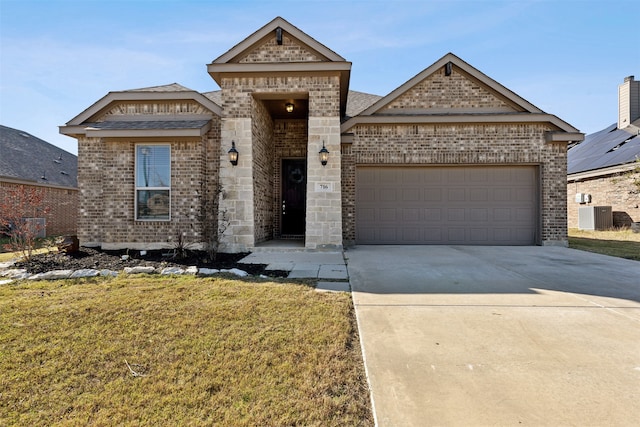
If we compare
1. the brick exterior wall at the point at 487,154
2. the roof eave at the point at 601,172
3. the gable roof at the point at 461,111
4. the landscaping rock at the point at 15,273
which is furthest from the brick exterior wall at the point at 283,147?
the roof eave at the point at 601,172

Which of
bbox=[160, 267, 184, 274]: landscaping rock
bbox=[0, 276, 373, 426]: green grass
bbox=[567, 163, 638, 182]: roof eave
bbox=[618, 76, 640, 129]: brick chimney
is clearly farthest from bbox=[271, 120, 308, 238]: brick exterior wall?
bbox=[618, 76, 640, 129]: brick chimney

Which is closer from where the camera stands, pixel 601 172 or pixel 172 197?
pixel 172 197

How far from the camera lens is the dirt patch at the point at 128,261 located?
5426mm

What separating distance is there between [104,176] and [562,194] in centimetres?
1282

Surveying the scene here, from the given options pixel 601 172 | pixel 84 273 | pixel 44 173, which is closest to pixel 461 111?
pixel 84 273

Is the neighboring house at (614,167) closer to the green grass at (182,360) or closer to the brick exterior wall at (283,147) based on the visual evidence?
the brick exterior wall at (283,147)

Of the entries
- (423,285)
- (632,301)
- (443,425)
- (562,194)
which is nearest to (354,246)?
(423,285)

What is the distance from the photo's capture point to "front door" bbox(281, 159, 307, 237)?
9961 millimetres

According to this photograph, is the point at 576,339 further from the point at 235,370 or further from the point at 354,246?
the point at 354,246

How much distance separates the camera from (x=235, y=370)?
7.12ft

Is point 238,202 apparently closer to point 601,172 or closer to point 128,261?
point 128,261

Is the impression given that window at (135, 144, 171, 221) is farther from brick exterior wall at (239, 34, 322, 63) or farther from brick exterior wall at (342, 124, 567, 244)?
brick exterior wall at (342, 124, 567, 244)

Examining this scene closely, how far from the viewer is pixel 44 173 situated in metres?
14.4

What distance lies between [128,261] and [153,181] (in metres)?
2.49
